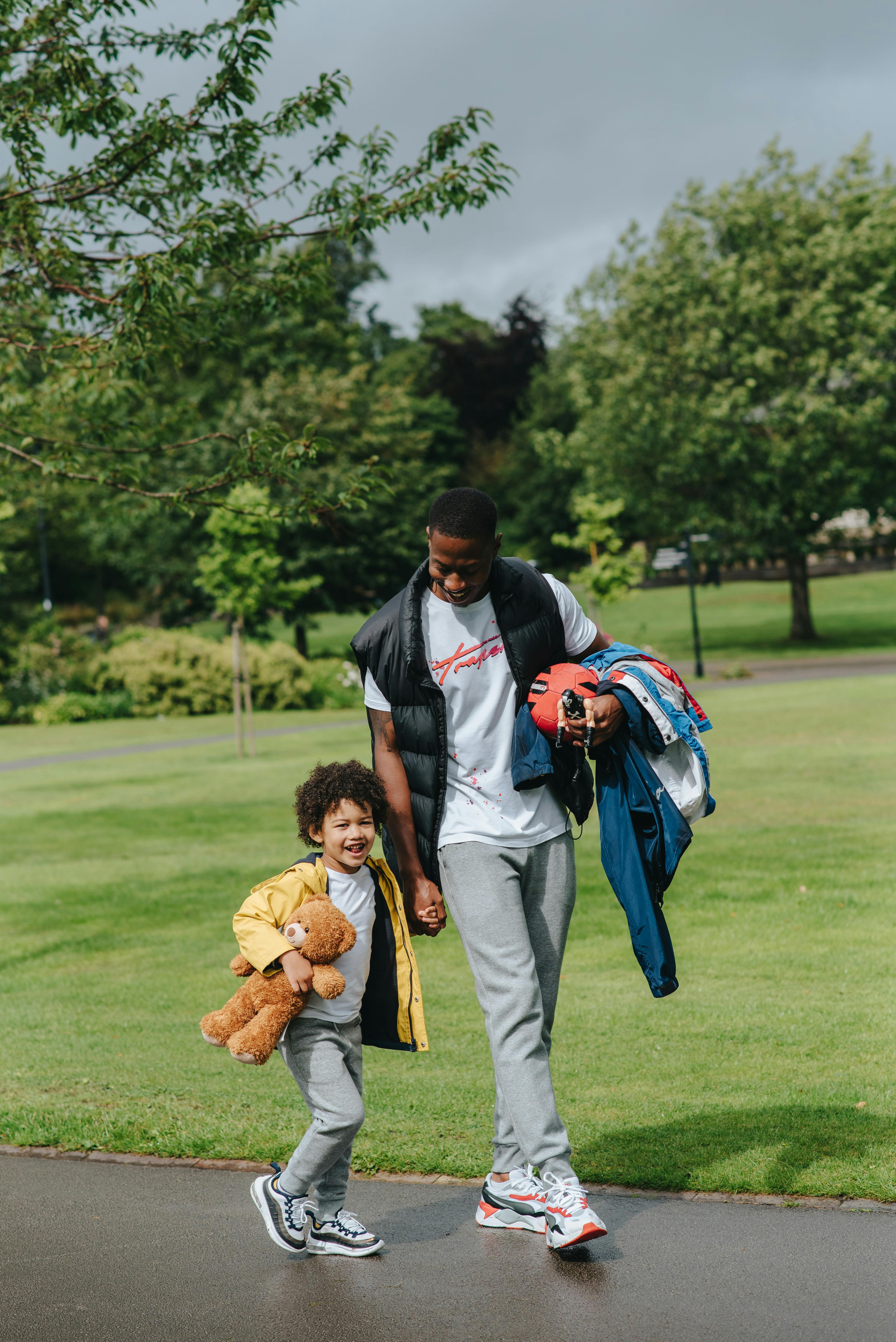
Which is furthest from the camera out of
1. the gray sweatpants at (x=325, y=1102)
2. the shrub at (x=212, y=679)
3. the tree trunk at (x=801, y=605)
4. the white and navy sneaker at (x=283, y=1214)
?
the tree trunk at (x=801, y=605)

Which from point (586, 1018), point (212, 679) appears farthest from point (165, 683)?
point (586, 1018)

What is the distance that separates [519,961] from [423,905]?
1.12 ft

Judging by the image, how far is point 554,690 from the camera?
12.1 ft

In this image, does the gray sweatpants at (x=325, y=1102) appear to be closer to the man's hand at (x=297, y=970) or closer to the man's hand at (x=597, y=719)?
the man's hand at (x=297, y=970)

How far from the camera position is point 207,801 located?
15484mm

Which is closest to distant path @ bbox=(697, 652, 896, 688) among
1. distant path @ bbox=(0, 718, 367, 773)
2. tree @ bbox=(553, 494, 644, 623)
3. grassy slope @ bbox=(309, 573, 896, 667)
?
grassy slope @ bbox=(309, 573, 896, 667)

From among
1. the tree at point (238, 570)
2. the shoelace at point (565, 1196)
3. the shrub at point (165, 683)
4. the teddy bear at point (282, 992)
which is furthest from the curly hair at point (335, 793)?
the shrub at point (165, 683)

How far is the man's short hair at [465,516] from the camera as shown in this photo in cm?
359

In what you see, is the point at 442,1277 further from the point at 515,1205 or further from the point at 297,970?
the point at 297,970

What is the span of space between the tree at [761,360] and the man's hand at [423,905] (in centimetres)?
3454

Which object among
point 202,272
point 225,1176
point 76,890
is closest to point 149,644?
point 76,890

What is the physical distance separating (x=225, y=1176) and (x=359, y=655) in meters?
1.89

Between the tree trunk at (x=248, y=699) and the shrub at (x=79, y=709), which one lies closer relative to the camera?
the tree trunk at (x=248, y=699)

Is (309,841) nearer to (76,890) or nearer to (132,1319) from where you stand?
(132,1319)
